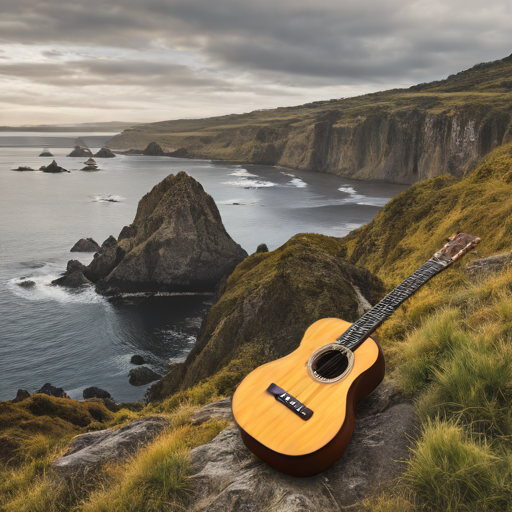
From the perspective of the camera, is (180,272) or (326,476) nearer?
(326,476)

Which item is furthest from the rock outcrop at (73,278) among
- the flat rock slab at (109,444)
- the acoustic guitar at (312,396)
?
the acoustic guitar at (312,396)

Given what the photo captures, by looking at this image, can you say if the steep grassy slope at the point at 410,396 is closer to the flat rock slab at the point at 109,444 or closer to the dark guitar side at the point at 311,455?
the flat rock slab at the point at 109,444

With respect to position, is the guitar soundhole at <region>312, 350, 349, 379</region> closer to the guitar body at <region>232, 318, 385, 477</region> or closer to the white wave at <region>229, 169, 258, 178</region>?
the guitar body at <region>232, 318, 385, 477</region>

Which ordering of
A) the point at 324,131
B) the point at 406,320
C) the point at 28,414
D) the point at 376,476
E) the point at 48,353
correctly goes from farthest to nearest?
the point at 324,131
the point at 48,353
the point at 28,414
the point at 406,320
the point at 376,476

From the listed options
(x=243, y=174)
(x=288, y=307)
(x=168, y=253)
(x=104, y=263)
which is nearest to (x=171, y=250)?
(x=168, y=253)

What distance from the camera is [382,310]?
6031 mm

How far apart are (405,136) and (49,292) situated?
88.3 metres

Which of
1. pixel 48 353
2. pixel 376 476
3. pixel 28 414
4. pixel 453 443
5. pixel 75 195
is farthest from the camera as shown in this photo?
pixel 75 195

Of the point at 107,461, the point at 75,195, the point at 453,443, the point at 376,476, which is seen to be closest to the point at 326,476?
the point at 376,476

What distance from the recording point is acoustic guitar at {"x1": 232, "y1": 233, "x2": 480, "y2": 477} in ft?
12.3

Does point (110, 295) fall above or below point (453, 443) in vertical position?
below

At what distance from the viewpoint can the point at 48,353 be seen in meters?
30.0

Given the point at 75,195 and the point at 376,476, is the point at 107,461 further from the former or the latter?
the point at 75,195

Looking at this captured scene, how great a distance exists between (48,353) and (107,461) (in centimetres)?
2877
